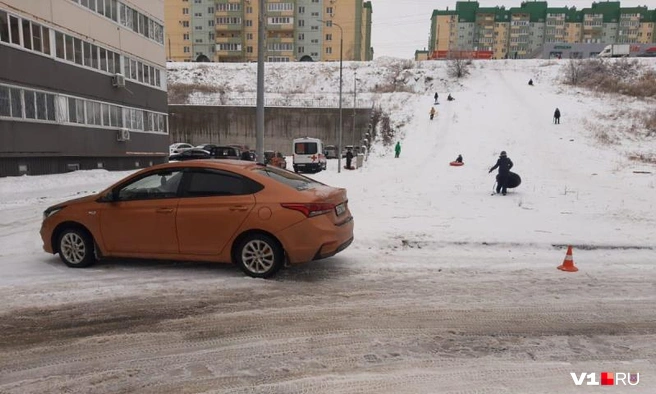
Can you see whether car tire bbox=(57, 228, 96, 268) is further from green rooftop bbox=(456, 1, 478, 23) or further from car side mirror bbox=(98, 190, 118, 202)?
green rooftop bbox=(456, 1, 478, 23)

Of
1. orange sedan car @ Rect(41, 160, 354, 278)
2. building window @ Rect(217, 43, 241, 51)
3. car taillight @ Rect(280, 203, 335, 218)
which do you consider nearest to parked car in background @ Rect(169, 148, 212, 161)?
orange sedan car @ Rect(41, 160, 354, 278)

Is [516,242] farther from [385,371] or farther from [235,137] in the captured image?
[235,137]

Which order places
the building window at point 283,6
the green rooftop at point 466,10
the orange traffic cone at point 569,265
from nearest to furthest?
1. the orange traffic cone at point 569,265
2. the building window at point 283,6
3. the green rooftop at point 466,10

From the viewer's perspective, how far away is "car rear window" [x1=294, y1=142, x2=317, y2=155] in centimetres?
2911

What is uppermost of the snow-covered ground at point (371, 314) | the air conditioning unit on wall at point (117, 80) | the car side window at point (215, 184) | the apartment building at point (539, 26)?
the apartment building at point (539, 26)

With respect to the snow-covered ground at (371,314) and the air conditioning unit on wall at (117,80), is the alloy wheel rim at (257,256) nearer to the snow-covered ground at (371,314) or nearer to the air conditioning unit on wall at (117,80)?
the snow-covered ground at (371,314)

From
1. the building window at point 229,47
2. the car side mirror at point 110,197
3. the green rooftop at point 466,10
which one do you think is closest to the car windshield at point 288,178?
the car side mirror at point 110,197

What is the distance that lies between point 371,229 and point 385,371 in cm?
549

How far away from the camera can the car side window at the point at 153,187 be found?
19.3 ft

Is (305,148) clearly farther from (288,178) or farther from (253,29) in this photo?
(253,29)

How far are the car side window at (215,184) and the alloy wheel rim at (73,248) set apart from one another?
1.69 meters

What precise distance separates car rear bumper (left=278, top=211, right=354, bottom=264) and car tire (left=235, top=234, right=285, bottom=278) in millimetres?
152

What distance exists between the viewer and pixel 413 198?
13781mm

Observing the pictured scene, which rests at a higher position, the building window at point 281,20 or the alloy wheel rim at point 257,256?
the building window at point 281,20
